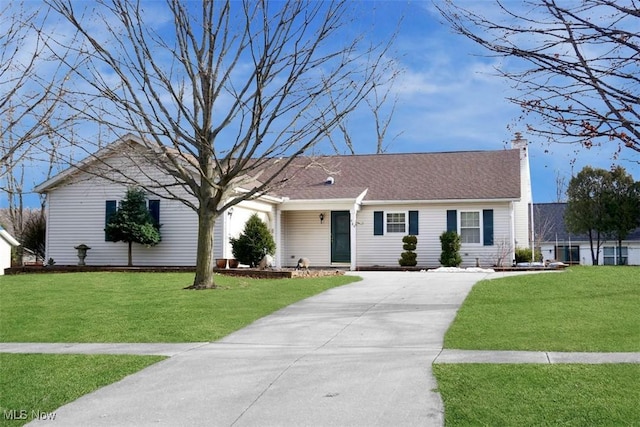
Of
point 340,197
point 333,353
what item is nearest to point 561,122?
point 333,353

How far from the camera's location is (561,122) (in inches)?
202

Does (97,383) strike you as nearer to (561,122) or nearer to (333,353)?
(333,353)

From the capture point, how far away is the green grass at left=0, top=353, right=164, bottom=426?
6465 millimetres

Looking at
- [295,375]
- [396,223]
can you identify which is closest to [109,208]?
[396,223]

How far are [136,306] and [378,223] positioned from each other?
565 inches

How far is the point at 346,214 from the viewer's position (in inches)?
1031

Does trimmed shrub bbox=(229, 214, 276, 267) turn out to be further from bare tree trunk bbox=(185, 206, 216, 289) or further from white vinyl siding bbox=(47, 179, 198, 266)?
bare tree trunk bbox=(185, 206, 216, 289)

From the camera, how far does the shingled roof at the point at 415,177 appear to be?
25219 millimetres

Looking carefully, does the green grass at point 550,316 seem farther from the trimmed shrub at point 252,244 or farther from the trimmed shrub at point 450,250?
the trimmed shrub at point 252,244

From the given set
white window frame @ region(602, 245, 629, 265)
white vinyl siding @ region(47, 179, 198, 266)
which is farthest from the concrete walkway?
white window frame @ region(602, 245, 629, 265)

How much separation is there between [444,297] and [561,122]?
9088mm

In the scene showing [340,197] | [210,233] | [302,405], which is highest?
[340,197]

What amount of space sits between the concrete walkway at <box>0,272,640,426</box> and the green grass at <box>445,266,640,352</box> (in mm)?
471

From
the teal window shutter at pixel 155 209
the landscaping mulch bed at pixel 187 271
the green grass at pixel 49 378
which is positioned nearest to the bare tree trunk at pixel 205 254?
the landscaping mulch bed at pixel 187 271
